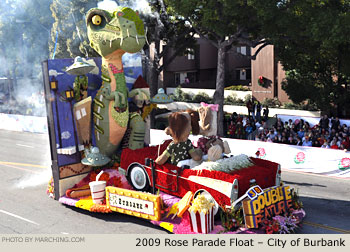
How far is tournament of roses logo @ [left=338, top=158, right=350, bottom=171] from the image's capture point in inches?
596

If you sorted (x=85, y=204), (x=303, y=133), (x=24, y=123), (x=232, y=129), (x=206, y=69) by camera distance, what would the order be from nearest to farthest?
(x=85, y=204) → (x=303, y=133) → (x=232, y=129) → (x=24, y=123) → (x=206, y=69)

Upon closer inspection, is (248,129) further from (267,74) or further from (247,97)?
(247,97)

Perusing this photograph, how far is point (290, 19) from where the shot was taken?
18078 mm

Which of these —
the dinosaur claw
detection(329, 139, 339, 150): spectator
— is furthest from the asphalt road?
the dinosaur claw

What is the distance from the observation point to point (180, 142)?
10.5 meters

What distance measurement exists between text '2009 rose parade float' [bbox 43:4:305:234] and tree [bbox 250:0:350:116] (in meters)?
7.68

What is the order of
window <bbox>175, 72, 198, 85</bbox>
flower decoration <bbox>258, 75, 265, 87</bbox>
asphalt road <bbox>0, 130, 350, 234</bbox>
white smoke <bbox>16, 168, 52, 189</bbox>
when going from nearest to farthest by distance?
asphalt road <bbox>0, 130, 350, 234</bbox> → white smoke <bbox>16, 168, 52, 189</bbox> → flower decoration <bbox>258, 75, 265, 87</bbox> → window <bbox>175, 72, 198, 85</bbox>

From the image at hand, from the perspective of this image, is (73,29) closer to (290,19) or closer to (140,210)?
(290,19)

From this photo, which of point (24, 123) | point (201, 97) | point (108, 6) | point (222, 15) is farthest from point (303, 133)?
point (24, 123)

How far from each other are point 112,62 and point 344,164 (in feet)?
29.2

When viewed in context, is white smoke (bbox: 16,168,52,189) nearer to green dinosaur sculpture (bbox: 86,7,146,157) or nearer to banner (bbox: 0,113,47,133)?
green dinosaur sculpture (bbox: 86,7,146,157)

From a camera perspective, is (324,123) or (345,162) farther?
(324,123)

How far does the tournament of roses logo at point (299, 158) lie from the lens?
16250mm

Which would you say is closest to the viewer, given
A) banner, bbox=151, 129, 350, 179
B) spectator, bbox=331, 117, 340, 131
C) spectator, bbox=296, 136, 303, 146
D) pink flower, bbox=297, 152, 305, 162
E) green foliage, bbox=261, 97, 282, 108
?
banner, bbox=151, 129, 350, 179
